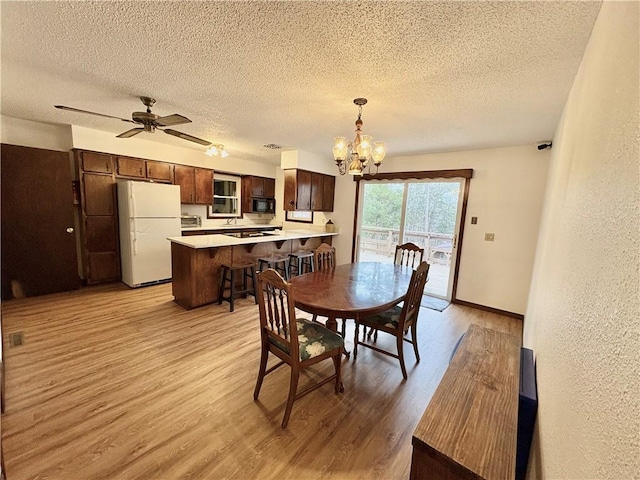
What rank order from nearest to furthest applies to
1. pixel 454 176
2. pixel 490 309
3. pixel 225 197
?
pixel 490 309, pixel 454 176, pixel 225 197

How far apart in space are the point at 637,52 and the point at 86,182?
522cm

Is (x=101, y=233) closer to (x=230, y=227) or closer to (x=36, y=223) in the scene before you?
(x=36, y=223)

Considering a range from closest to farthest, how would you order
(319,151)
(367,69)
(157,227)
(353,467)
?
(353,467) < (367,69) < (157,227) < (319,151)

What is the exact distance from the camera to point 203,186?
16.9 feet

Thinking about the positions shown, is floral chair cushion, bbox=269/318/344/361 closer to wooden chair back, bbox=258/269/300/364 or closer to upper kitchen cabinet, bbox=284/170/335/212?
wooden chair back, bbox=258/269/300/364

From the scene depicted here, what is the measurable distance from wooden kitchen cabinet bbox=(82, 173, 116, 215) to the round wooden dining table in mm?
3493

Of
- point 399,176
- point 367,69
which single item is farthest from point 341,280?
point 399,176

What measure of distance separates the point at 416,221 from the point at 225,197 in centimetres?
399

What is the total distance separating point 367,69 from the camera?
1776mm

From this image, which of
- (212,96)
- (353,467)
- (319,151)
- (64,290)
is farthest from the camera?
(319,151)

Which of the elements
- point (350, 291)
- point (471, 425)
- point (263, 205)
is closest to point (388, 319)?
point (350, 291)

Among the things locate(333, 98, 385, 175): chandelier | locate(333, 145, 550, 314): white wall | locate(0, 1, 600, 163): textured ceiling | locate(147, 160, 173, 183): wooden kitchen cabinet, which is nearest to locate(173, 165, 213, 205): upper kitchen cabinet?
locate(147, 160, 173, 183): wooden kitchen cabinet

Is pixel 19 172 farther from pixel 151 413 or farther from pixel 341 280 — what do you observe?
pixel 341 280

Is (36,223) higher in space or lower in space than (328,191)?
lower
